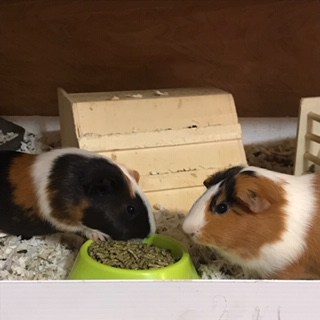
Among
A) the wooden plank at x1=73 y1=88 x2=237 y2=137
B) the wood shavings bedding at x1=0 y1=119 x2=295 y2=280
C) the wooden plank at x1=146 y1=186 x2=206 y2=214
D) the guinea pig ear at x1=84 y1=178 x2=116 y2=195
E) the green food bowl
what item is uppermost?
the wooden plank at x1=73 y1=88 x2=237 y2=137

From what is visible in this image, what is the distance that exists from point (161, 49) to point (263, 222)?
2.87ft

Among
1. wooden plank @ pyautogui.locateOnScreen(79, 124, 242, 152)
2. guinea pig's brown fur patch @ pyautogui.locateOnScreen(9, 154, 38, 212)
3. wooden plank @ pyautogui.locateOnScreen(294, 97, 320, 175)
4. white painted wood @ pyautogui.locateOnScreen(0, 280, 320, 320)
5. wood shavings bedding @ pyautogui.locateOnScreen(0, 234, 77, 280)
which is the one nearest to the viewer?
white painted wood @ pyautogui.locateOnScreen(0, 280, 320, 320)

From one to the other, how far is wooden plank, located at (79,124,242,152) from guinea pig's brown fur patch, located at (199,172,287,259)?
0.44 metres

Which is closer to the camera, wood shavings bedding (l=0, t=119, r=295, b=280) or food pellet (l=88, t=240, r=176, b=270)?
food pellet (l=88, t=240, r=176, b=270)

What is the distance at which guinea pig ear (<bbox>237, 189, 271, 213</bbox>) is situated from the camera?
4.85ft

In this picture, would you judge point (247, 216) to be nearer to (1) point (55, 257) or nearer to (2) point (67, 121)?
(1) point (55, 257)

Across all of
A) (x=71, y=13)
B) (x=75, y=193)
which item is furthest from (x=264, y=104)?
(x=75, y=193)

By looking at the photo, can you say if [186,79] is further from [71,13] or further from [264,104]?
[71,13]

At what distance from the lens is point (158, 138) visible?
1.93 metres

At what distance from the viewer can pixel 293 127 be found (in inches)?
99.9

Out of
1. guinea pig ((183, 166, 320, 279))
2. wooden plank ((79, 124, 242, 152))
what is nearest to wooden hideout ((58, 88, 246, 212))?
wooden plank ((79, 124, 242, 152))

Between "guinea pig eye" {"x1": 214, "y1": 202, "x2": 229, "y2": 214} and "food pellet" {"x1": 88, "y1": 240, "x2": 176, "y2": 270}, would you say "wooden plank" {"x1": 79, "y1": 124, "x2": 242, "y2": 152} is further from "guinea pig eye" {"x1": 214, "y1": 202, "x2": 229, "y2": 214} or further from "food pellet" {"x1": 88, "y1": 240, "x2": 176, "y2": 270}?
"guinea pig eye" {"x1": 214, "y1": 202, "x2": 229, "y2": 214}

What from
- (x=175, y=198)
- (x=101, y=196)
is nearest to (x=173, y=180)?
(x=175, y=198)

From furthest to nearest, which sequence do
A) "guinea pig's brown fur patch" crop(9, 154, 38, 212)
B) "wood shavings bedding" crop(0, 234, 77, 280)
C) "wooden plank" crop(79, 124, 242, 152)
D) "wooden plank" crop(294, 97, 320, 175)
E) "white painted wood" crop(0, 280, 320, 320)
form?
1. "wooden plank" crop(294, 97, 320, 175)
2. "wooden plank" crop(79, 124, 242, 152)
3. "guinea pig's brown fur patch" crop(9, 154, 38, 212)
4. "wood shavings bedding" crop(0, 234, 77, 280)
5. "white painted wood" crop(0, 280, 320, 320)
